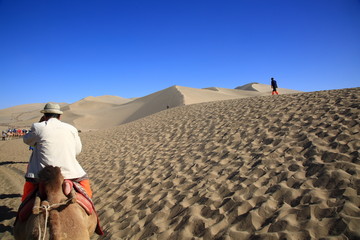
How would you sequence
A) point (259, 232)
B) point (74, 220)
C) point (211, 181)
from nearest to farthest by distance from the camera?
point (74, 220) → point (259, 232) → point (211, 181)

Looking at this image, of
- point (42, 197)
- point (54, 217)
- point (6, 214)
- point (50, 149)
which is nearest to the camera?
point (54, 217)

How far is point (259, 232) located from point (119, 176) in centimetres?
430

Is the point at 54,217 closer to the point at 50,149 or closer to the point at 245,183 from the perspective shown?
the point at 50,149

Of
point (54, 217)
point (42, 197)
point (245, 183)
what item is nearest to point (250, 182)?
point (245, 183)

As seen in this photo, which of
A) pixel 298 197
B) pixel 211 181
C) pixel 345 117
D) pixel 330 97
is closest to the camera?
pixel 298 197

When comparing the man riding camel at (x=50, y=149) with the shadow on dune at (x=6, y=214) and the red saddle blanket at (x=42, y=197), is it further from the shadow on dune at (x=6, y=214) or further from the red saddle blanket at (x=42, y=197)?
the shadow on dune at (x=6, y=214)

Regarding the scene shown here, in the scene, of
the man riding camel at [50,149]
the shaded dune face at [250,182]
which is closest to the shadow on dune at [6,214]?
the shaded dune face at [250,182]

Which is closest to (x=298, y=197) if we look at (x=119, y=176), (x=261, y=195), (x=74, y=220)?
(x=261, y=195)

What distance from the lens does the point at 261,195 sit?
3.39 m

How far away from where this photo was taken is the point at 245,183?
3.87m

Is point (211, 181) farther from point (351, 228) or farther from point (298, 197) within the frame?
point (351, 228)

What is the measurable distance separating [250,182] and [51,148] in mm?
3291

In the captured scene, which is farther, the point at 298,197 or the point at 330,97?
the point at 330,97

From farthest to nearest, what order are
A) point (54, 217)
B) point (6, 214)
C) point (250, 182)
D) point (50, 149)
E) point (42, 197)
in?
1. point (6, 214)
2. point (250, 182)
3. point (50, 149)
4. point (42, 197)
5. point (54, 217)
